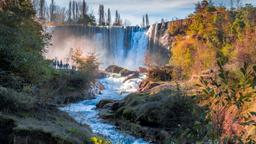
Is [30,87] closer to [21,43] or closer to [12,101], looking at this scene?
[21,43]

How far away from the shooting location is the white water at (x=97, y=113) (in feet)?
43.1

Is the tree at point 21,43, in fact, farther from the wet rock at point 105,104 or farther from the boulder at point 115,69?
the boulder at point 115,69

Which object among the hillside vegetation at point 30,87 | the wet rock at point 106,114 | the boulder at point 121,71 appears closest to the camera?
the hillside vegetation at point 30,87

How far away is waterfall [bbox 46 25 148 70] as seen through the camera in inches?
1957

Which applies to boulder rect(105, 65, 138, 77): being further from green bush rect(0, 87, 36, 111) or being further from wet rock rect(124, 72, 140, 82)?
green bush rect(0, 87, 36, 111)

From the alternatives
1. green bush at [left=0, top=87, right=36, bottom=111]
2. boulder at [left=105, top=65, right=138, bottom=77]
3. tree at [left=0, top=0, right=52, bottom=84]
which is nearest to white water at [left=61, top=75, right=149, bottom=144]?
boulder at [left=105, top=65, right=138, bottom=77]

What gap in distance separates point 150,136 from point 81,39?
43.7 meters

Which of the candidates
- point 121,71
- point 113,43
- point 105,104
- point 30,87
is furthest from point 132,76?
point 30,87

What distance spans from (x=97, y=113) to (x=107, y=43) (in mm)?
35468

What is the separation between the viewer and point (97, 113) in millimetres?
19125

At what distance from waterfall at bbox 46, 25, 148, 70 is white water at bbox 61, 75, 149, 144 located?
445 inches

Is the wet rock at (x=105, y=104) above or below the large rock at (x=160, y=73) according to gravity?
below

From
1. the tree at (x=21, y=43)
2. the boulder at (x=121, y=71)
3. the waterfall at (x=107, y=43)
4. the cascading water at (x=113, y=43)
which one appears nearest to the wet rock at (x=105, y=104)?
the tree at (x=21, y=43)

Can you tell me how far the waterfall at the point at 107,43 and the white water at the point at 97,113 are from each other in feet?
37.1
